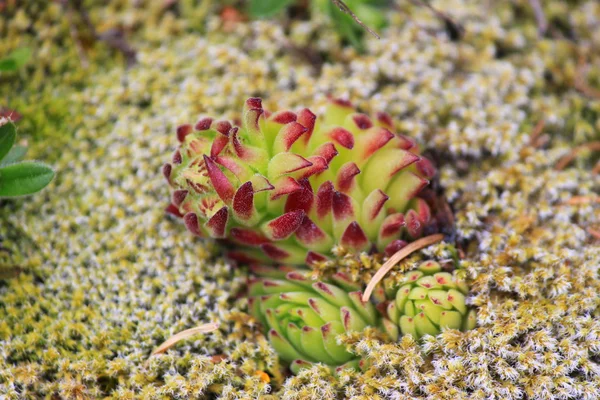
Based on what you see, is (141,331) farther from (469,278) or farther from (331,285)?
(469,278)

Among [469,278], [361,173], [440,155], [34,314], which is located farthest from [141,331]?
[440,155]

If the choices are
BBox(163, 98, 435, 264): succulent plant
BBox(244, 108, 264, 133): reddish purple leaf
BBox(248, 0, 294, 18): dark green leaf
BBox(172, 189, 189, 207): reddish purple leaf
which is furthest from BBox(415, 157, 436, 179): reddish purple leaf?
BBox(248, 0, 294, 18): dark green leaf

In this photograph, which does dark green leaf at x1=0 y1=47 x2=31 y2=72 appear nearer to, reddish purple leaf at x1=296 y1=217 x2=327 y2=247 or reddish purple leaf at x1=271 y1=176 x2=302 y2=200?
reddish purple leaf at x1=271 y1=176 x2=302 y2=200

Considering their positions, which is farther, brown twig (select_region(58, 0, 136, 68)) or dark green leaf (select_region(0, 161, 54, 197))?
brown twig (select_region(58, 0, 136, 68))

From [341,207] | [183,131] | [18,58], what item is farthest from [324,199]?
[18,58]

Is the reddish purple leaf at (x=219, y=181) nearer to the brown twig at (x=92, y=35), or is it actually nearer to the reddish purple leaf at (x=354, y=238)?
the reddish purple leaf at (x=354, y=238)

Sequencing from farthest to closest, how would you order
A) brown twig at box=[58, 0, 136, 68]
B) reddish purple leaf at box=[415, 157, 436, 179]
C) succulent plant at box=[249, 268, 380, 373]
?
brown twig at box=[58, 0, 136, 68] < reddish purple leaf at box=[415, 157, 436, 179] < succulent plant at box=[249, 268, 380, 373]

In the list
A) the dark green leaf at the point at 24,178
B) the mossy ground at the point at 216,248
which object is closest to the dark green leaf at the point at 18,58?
the mossy ground at the point at 216,248
